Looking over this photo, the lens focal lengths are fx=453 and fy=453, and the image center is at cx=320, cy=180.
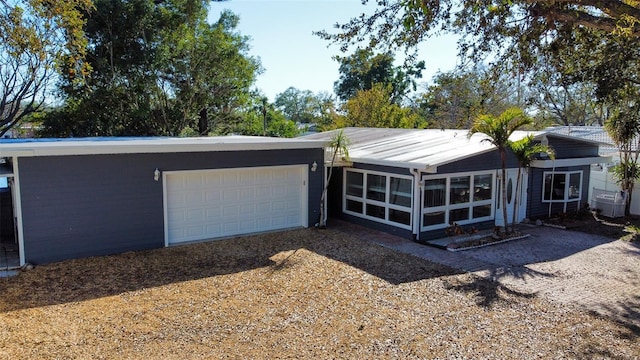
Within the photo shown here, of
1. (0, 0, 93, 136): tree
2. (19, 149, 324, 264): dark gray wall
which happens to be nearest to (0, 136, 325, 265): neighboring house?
(19, 149, 324, 264): dark gray wall

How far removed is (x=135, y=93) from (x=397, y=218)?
1774 centimetres

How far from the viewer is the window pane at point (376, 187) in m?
13.3

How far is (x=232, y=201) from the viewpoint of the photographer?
12086mm

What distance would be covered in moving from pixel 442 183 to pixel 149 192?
7.73 meters

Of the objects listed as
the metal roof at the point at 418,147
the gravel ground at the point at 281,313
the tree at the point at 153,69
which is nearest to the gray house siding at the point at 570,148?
the metal roof at the point at 418,147

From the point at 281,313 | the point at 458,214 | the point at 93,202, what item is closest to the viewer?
the point at 281,313

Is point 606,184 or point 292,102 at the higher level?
point 292,102

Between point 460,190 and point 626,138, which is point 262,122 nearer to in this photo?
point 460,190

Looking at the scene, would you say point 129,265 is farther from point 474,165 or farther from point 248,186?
point 474,165

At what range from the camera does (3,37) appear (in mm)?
9680

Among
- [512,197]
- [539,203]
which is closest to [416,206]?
[512,197]

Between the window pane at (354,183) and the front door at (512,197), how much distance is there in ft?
14.0

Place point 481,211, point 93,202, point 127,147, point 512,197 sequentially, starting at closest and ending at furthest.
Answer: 1. point 93,202
2. point 127,147
3. point 481,211
4. point 512,197

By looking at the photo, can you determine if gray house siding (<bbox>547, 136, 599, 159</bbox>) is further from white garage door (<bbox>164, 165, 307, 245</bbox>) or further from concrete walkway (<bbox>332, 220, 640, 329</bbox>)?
white garage door (<bbox>164, 165, 307, 245</bbox>)
